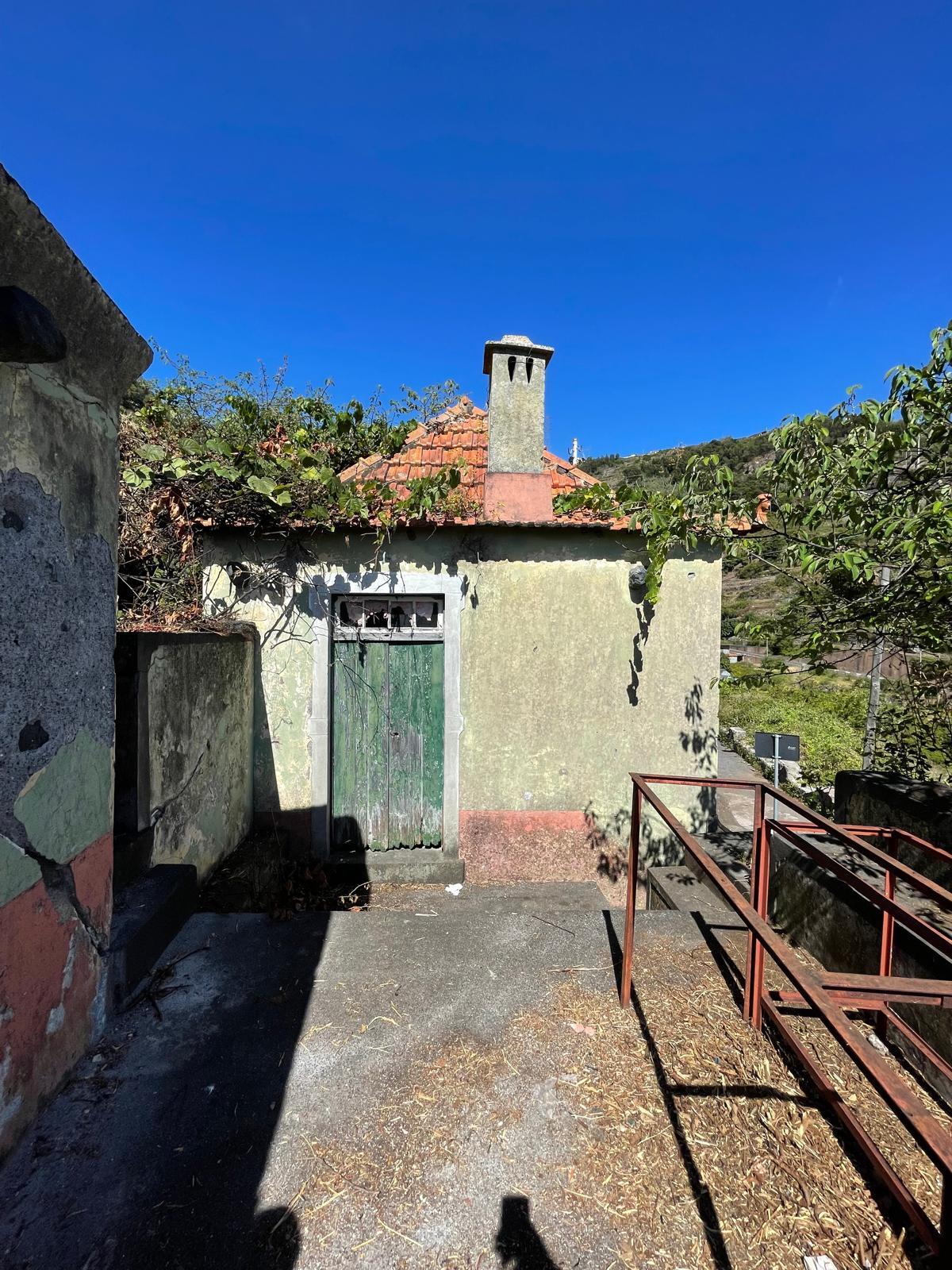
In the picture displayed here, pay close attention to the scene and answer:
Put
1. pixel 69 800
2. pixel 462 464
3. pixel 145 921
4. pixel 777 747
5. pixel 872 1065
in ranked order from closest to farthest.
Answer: pixel 872 1065
pixel 69 800
pixel 145 921
pixel 462 464
pixel 777 747

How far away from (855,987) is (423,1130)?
5.18ft

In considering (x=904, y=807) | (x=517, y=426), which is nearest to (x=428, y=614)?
(x=517, y=426)

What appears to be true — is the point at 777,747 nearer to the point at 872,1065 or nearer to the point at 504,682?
the point at 504,682

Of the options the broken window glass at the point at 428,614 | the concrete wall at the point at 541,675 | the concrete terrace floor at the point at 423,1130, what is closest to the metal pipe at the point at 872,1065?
the concrete terrace floor at the point at 423,1130

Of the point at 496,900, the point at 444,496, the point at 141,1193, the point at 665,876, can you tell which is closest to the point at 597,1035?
the point at 496,900

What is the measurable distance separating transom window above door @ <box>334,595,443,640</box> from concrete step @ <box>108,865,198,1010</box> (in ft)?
8.38

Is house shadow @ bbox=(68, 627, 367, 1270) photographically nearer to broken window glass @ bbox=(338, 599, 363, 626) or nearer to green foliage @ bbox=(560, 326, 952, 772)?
broken window glass @ bbox=(338, 599, 363, 626)

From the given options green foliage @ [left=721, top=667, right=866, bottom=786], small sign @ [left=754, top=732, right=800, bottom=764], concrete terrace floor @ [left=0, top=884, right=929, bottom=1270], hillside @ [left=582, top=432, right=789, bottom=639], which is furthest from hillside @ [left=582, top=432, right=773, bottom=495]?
concrete terrace floor @ [left=0, top=884, right=929, bottom=1270]

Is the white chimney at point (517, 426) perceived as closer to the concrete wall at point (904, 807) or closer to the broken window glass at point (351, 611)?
the broken window glass at point (351, 611)

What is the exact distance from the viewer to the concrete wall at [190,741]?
318 cm

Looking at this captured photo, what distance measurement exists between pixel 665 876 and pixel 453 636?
2.79 metres

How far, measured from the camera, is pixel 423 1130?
2092 millimetres

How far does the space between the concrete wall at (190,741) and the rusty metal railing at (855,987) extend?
2.65m

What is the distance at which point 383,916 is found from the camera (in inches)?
141
